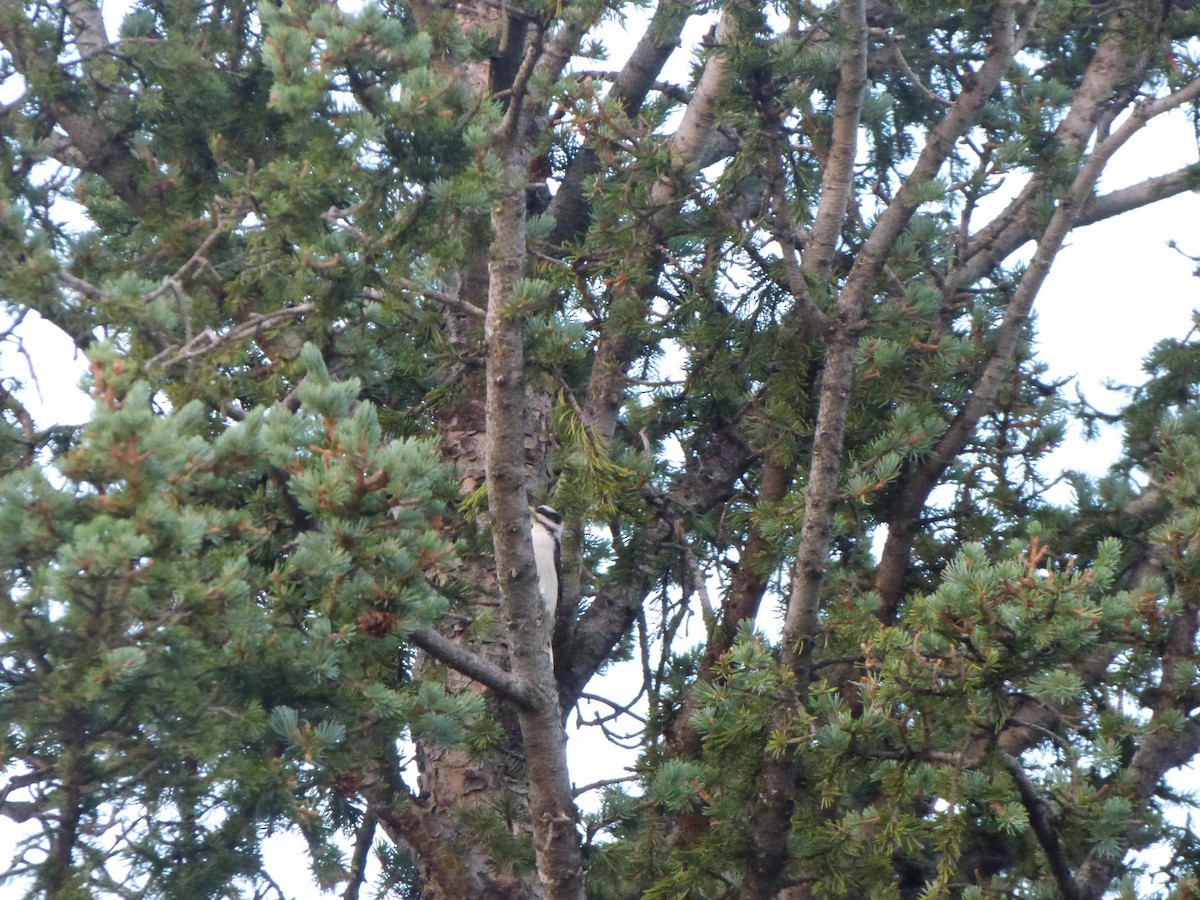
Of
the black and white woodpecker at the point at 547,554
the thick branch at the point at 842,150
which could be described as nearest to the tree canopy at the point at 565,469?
the thick branch at the point at 842,150

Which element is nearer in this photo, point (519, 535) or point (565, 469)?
point (519, 535)

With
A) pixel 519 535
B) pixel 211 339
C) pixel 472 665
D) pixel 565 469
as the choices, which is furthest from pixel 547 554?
pixel 211 339

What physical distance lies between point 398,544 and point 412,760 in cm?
242

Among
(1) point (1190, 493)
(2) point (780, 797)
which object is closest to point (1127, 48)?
(1) point (1190, 493)

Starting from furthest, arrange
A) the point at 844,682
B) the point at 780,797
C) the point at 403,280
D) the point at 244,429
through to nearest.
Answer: the point at 844,682 < the point at 780,797 < the point at 403,280 < the point at 244,429

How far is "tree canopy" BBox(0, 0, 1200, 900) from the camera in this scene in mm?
2895

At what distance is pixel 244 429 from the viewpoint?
Answer: 2740mm

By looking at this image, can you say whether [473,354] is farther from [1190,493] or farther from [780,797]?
[1190,493]

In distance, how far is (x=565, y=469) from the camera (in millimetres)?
4582

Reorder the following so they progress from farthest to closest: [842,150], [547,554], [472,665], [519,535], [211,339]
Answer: [547,554], [842,150], [519,535], [472,665], [211,339]

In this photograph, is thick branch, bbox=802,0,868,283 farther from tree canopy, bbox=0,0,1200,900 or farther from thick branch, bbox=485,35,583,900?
thick branch, bbox=485,35,583,900

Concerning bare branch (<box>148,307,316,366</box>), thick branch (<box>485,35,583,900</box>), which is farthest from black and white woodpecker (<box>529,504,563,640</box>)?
bare branch (<box>148,307,316,366</box>)

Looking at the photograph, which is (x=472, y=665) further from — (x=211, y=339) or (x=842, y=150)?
(x=842, y=150)

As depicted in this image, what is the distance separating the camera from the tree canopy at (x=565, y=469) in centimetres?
289
